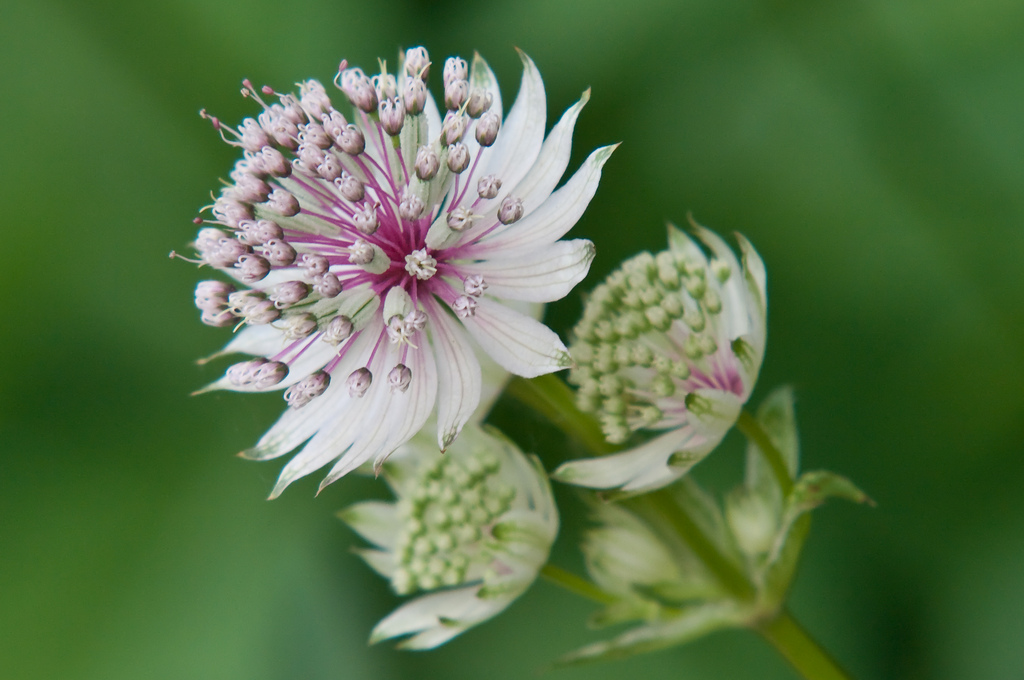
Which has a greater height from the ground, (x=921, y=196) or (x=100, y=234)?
(x=100, y=234)

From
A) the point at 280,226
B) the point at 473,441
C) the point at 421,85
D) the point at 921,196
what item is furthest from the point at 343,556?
the point at 921,196

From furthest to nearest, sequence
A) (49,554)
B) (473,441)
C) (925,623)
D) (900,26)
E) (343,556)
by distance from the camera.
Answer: (343,556) → (49,554) → (925,623) → (900,26) → (473,441)

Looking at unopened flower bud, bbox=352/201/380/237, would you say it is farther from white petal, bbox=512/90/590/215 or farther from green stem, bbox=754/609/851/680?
green stem, bbox=754/609/851/680

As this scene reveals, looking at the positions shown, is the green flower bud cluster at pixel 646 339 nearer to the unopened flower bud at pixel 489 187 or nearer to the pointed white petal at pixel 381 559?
the unopened flower bud at pixel 489 187

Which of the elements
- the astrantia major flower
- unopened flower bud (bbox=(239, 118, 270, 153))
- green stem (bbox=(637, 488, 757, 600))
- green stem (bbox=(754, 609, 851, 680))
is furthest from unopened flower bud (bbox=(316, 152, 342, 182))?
green stem (bbox=(754, 609, 851, 680))

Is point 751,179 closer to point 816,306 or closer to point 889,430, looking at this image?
point 816,306

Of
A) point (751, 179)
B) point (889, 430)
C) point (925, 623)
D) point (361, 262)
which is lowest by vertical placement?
point (925, 623)
